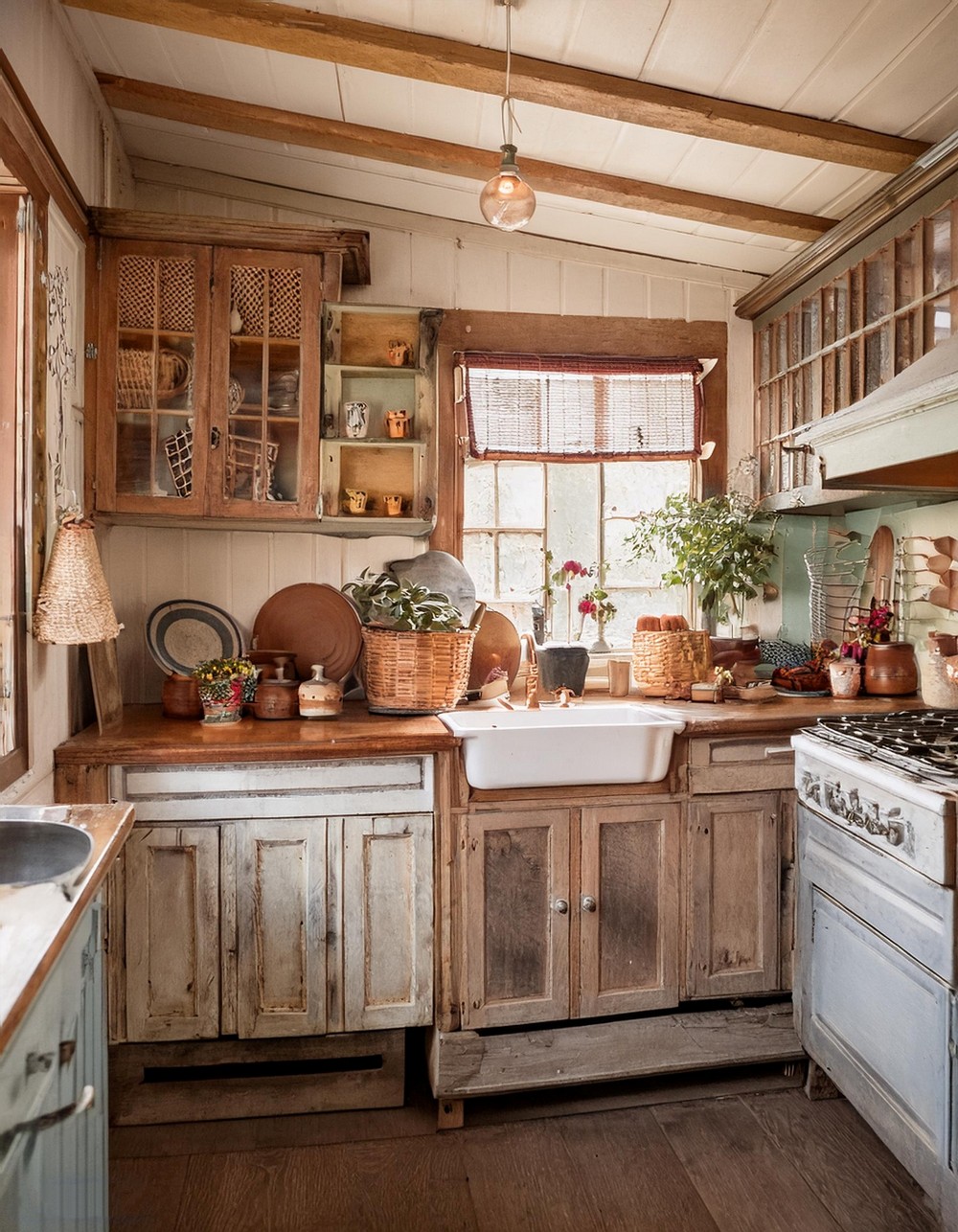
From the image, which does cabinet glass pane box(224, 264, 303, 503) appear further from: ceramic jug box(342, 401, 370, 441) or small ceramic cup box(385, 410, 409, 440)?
small ceramic cup box(385, 410, 409, 440)

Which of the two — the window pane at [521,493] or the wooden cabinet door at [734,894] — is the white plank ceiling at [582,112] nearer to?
the window pane at [521,493]

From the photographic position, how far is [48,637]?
204 centimetres

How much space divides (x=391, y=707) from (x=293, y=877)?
58 centimetres

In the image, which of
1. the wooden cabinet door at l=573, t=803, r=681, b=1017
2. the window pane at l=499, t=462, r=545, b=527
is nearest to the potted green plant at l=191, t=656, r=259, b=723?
the wooden cabinet door at l=573, t=803, r=681, b=1017

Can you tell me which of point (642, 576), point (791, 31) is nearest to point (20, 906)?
point (791, 31)

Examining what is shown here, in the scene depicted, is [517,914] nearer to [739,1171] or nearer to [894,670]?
[739,1171]

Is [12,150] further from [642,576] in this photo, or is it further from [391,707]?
[642,576]

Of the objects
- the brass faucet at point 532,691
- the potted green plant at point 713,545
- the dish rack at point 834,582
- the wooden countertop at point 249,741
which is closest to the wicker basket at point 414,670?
the wooden countertop at point 249,741

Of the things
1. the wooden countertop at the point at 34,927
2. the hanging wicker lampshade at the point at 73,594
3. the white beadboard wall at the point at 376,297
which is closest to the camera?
the wooden countertop at the point at 34,927

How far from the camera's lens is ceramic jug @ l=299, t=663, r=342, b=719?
8.39 feet

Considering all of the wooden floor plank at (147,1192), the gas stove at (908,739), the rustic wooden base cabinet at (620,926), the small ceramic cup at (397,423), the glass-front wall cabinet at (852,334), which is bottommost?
the wooden floor plank at (147,1192)

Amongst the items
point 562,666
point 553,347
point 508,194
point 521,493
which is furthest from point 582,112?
point 562,666

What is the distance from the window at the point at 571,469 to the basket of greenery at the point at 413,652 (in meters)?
0.59

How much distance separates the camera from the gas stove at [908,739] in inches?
71.6
